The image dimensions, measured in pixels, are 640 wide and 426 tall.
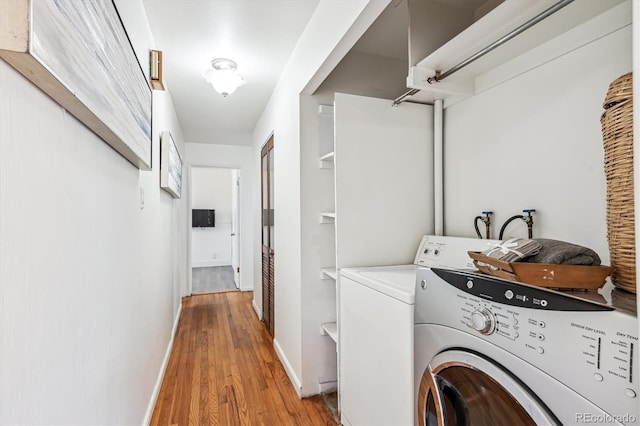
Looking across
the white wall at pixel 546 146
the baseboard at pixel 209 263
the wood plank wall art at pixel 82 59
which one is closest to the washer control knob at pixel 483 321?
the white wall at pixel 546 146

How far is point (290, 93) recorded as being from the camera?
7.61ft

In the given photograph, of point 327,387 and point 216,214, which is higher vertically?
point 216,214

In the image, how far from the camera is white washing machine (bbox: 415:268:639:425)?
1.98ft

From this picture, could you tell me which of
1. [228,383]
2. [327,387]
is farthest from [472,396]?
[228,383]

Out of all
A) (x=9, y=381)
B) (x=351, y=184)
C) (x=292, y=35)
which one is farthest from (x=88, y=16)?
(x=292, y=35)

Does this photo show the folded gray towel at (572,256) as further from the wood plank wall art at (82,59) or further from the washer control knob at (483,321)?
the wood plank wall art at (82,59)

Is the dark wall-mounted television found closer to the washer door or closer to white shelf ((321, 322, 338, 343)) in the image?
white shelf ((321, 322, 338, 343))

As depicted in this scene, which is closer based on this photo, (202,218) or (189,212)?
(189,212)

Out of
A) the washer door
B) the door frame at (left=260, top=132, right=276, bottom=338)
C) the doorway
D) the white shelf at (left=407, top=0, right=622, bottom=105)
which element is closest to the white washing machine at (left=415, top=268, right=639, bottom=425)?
Result: the washer door

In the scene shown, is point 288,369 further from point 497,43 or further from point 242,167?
point 242,167

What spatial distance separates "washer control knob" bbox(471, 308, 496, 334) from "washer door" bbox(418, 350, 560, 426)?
8 centimetres

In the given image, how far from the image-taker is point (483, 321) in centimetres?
84

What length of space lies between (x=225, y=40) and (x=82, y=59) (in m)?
1.50

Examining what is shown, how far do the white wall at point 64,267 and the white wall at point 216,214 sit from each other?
20.3 feet
